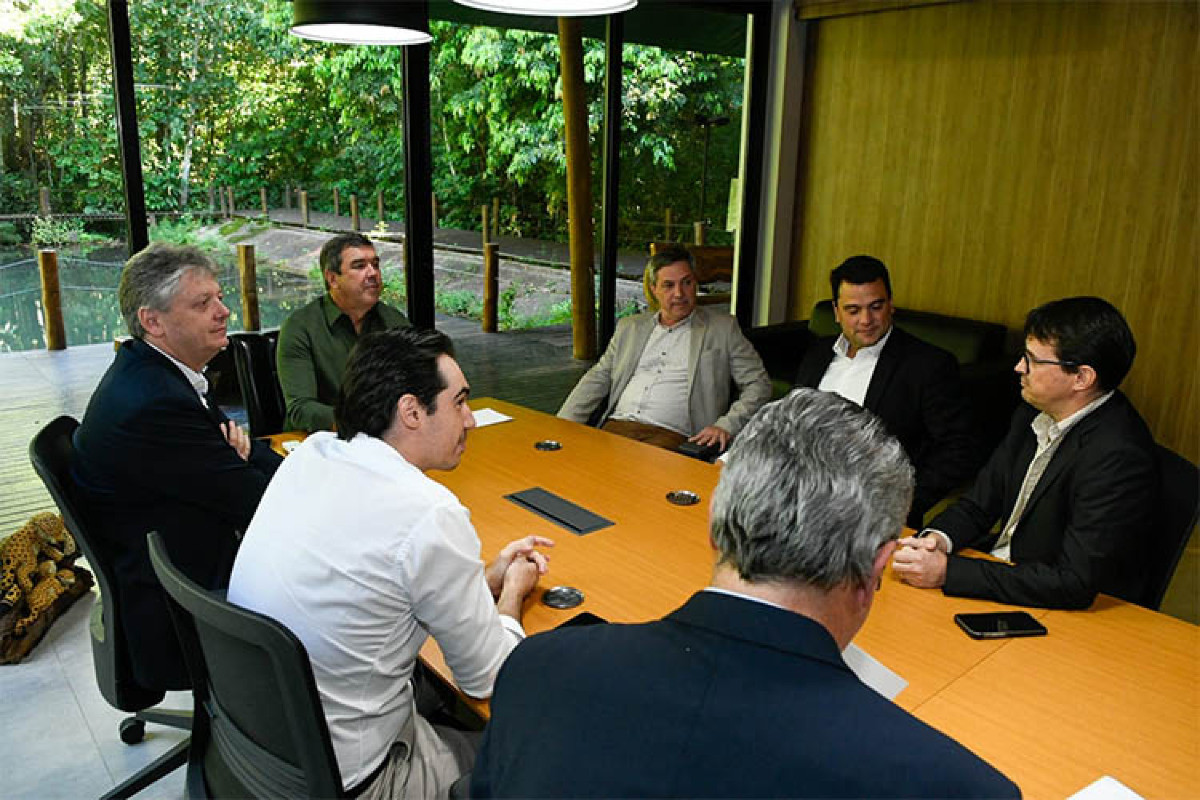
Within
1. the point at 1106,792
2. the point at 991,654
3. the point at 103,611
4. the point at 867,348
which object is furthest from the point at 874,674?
the point at 867,348

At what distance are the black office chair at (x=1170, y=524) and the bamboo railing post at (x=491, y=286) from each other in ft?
12.2

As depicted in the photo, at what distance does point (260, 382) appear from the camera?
326 cm

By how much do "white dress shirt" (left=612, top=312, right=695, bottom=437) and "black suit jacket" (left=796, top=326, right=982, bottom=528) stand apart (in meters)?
0.84

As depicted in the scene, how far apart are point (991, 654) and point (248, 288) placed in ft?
12.7

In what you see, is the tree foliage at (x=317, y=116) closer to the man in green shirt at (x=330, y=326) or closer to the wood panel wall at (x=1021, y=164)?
the wood panel wall at (x=1021, y=164)

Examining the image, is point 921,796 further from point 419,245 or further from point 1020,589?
point 419,245

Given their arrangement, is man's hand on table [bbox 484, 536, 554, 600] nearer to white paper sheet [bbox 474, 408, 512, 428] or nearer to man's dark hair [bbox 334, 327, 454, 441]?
man's dark hair [bbox 334, 327, 454, 441]

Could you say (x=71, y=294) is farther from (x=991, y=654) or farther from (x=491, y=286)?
(x=991, y=654)

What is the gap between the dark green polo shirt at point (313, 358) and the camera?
311 cm

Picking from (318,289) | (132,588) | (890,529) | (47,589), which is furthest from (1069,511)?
(318,289)

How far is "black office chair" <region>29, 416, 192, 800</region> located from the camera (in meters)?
1.83

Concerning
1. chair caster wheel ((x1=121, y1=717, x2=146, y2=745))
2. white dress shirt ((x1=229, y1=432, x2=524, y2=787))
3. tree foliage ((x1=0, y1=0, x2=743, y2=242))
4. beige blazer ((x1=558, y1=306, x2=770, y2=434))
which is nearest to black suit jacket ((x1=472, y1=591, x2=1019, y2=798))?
white dress shirt ((x1=229, y1=432, x2=524, y2=787))

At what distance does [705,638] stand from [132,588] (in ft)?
5.28

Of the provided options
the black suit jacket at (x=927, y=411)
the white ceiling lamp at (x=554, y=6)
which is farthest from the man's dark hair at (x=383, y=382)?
the black suit jacket at (x=927, y=411)
